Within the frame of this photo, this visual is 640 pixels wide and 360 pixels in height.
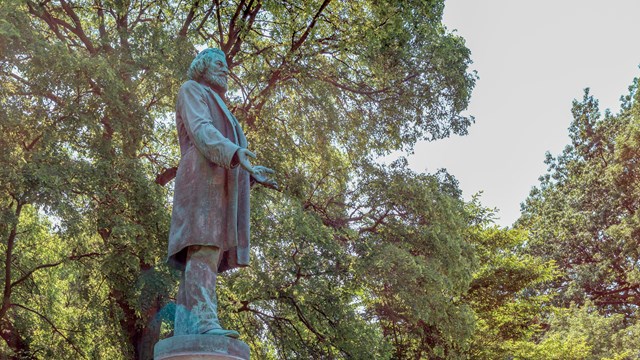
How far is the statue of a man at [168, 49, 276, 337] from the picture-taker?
16.9ft

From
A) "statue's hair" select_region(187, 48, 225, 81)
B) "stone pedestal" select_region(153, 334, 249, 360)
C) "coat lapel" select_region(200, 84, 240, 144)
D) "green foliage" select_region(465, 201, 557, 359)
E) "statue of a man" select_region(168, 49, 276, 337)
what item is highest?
"green foliage" select_region(465, 201, 557, 359)

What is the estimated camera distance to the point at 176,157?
18.6m

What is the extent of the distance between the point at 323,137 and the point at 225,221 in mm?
12258

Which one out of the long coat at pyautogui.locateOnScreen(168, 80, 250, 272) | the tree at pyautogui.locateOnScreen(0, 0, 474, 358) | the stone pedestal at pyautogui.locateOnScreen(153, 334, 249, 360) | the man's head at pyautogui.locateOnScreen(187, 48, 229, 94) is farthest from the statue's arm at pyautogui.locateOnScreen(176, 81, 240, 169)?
the tree at pyautogui.locateOnScreen(0, 0, 474, 358)

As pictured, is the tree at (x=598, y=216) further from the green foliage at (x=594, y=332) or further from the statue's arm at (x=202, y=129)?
the statue's arm at (x=202, y=129)

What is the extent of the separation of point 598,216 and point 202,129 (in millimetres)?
31511

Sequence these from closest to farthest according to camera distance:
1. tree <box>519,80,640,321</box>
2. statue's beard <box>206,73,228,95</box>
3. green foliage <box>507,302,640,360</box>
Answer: statue's beard <box>206,73,228,95</box>, green foliage <box>507,302,640,360</box>, tree <box>519,80,640,321</box>

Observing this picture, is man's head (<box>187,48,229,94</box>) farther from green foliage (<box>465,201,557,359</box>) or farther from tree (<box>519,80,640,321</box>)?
tree (<box>519,80,640,321</box>)

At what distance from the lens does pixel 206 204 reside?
211 inches

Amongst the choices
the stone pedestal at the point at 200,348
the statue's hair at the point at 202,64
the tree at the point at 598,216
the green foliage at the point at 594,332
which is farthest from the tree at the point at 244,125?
the tree at the point at 598,216

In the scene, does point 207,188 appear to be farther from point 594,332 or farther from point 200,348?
point 594,332

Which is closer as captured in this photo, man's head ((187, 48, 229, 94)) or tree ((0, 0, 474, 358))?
man's head ((187, 48, 229, 94))

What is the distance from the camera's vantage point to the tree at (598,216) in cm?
3281

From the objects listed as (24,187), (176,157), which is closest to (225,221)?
(24,187)
